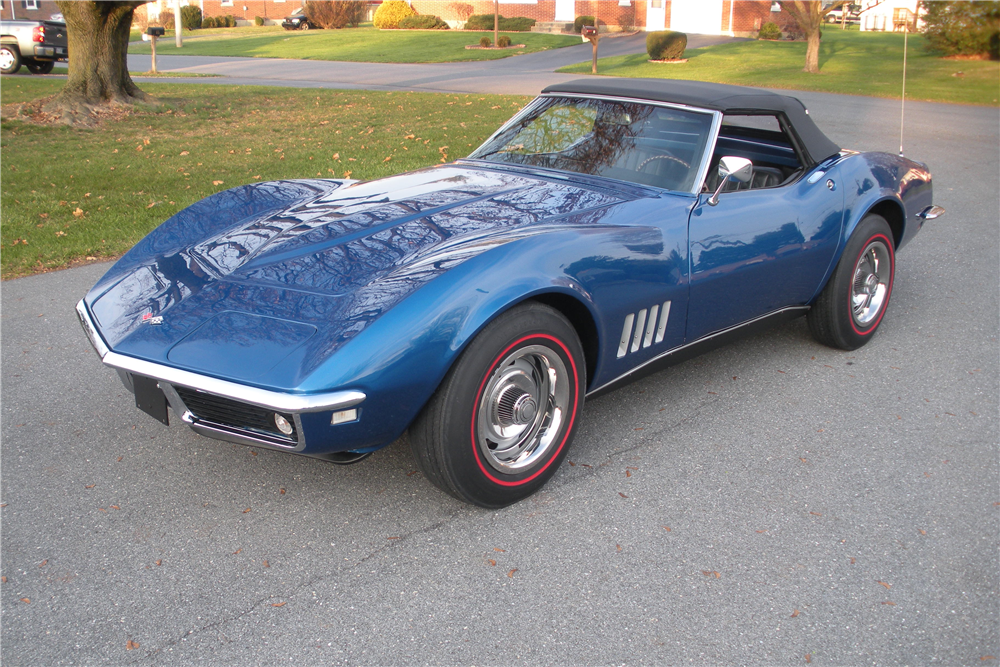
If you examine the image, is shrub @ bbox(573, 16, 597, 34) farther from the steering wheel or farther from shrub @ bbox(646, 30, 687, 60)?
the steering wheel

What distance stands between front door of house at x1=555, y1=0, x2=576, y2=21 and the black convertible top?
134 ft

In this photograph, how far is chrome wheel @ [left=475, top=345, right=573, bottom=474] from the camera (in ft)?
9.09

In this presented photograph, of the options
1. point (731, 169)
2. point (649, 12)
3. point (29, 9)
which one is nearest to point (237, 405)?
point (731, 169)

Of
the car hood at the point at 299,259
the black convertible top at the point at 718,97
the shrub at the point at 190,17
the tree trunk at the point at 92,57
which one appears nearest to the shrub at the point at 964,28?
the tree trunk at the point at 92,57

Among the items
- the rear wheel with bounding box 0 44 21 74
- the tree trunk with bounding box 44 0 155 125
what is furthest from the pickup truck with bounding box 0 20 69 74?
the tree trunk with bounding box 44 0 155 125

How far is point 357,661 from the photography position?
219 cm

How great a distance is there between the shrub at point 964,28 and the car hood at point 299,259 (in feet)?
98.6

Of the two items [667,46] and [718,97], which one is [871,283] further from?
[667,46]

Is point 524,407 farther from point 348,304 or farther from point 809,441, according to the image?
point 809,441

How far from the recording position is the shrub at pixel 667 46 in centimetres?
2748

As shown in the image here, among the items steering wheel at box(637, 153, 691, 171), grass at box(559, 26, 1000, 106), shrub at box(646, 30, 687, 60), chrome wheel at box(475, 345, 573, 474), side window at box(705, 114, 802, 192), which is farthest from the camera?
shrub at box(646, 30, 687, 60)

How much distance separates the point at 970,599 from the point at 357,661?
186 cm

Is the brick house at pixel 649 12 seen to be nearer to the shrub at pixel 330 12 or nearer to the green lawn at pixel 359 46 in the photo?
A: the shrub at pixel 330 12

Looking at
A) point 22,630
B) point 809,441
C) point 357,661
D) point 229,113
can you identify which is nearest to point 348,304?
point 357,661
